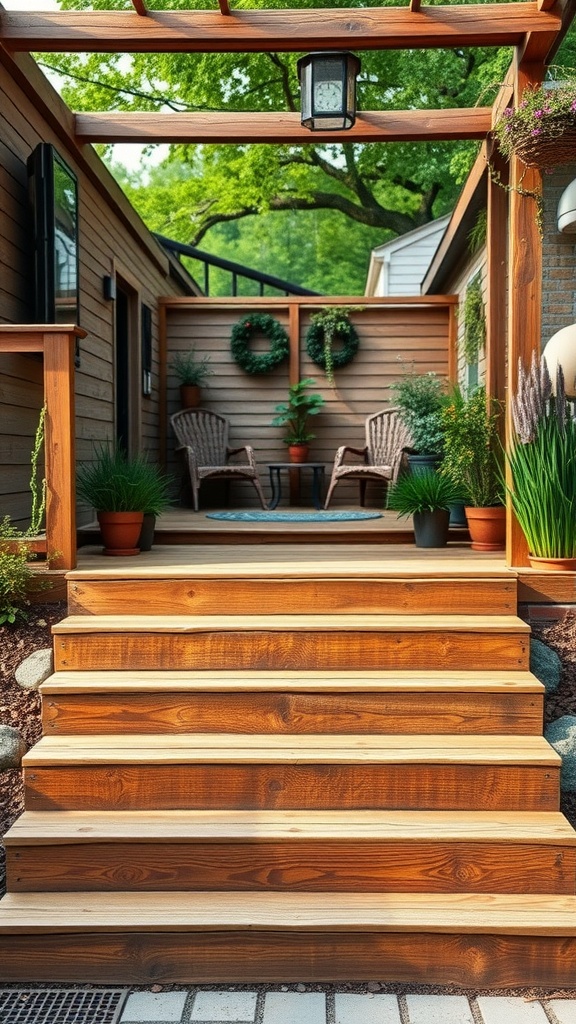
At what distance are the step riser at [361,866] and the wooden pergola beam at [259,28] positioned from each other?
10.1 ft

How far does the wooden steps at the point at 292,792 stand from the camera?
2.42 meters

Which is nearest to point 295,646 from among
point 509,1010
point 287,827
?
point 287,827

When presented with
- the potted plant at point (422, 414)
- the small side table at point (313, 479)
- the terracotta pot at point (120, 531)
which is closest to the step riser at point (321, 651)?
the terracotta pot at point (120, 531)

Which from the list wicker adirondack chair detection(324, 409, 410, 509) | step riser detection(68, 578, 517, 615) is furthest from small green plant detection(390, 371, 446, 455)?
step riser detection(68, 578, 517, 615)

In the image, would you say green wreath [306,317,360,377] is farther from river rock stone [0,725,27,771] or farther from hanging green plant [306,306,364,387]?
river rock stone [0,725,27,771]

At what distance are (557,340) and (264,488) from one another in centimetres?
464

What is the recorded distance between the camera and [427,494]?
456cm

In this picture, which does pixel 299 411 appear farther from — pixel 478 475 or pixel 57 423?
pixel 57 423

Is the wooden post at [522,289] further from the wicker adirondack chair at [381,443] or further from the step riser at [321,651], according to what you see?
the wicker adirondack chair at [381,443]

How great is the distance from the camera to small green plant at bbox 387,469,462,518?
4547 millimetres

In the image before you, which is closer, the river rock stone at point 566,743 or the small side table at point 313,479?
the river rock stone at point 566,743

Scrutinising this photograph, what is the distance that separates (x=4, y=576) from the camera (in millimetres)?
3475

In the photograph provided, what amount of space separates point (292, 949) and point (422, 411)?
5.19 m

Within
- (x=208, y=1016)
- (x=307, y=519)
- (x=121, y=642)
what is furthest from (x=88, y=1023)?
(x=307, y=519)
